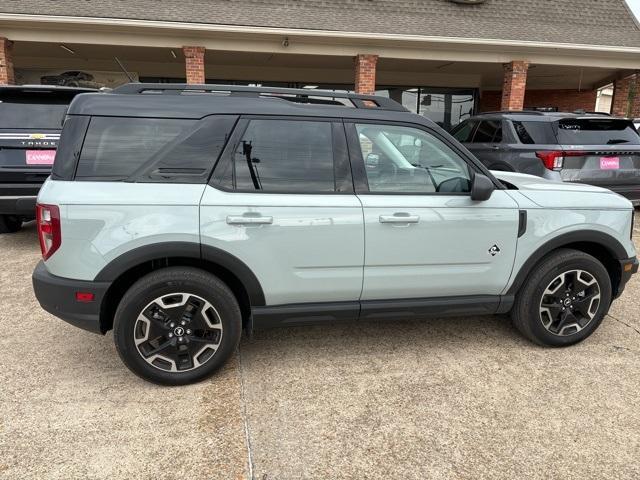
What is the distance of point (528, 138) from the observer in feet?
21.9

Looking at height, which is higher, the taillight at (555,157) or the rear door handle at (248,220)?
the taillight at (555,157)

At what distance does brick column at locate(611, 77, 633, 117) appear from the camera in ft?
44.5

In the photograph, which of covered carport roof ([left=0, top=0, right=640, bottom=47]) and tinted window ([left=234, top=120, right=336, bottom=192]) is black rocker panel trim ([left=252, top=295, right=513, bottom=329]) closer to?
tinted window ([left=234, top=120, right=336, bottom=192])

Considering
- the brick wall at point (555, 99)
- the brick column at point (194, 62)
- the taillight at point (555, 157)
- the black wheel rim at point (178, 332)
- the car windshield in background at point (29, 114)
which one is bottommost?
the black wheel rim at point (178, 332)

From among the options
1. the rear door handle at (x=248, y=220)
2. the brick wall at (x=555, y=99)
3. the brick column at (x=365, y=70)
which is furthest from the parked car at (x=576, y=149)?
the brick wall at (x=555, y=99)

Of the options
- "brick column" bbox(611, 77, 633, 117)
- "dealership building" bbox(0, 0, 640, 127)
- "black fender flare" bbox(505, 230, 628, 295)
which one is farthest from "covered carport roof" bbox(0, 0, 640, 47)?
"black fender flare" bbox(505, 230, 628, 295)

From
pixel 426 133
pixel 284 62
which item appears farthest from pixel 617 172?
pixel 284 62

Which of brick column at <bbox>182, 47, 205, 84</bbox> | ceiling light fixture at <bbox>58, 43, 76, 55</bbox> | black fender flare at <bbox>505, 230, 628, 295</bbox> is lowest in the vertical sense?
black fender flare at <bbox>505, 230, 628, 295</bbox>

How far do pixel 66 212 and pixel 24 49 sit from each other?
1166 cm

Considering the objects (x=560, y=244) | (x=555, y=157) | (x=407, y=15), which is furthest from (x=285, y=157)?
(x=407, y=15)

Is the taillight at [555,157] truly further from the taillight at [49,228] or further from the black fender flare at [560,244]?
the taillight at [49,228]

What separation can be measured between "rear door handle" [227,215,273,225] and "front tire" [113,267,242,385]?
14.9 inches

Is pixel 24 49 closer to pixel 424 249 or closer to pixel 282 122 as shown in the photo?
pixel 282 122

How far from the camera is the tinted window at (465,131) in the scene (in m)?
8.16
